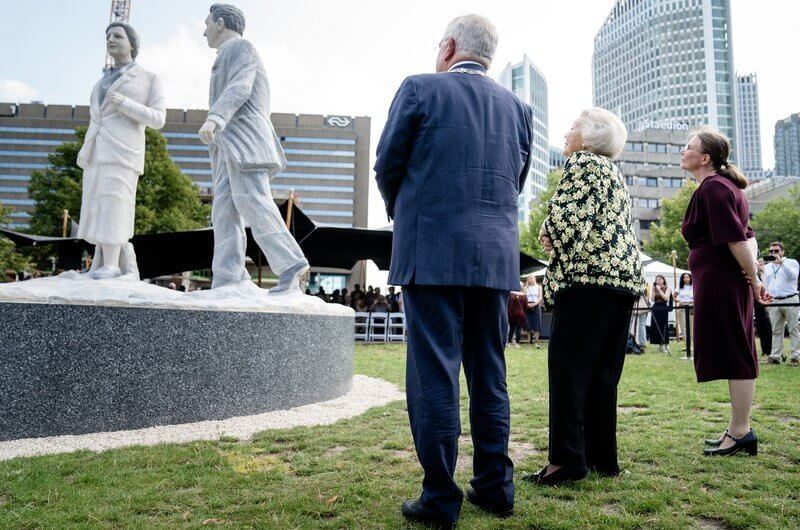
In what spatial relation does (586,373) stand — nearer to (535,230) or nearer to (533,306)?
(533,306)

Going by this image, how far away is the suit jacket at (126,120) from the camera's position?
5367 millimetres

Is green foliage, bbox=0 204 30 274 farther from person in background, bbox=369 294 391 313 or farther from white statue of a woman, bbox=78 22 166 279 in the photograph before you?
white statue of a woman, bbox=78 22 166 279

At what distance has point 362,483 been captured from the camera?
269 cm

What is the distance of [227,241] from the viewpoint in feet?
Answer: 17.9

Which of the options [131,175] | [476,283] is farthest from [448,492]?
[131,175]

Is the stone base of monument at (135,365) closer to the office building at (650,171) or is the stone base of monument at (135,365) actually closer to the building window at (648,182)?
the office building at (650,171)

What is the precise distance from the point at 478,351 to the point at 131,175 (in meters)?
4.50

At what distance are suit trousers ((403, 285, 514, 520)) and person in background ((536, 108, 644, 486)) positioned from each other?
1.51ft

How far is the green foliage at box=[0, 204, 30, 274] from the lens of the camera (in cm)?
2628

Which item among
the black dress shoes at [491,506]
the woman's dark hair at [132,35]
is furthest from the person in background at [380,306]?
the black dress shoes at [491,506]

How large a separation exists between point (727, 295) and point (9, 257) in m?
31.4

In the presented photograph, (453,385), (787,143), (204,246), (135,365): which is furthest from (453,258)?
(787,143)

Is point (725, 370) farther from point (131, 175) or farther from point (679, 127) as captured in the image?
point (679, 127)

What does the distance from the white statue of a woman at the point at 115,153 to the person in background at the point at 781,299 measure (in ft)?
29.6
